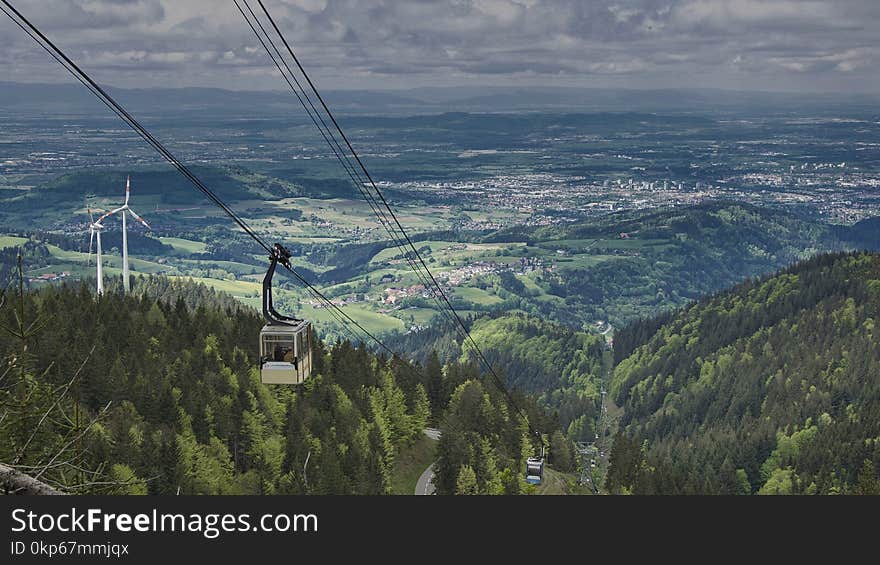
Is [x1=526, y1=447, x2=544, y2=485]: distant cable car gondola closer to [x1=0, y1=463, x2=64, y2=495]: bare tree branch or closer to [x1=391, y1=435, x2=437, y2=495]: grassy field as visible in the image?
[x1=391, y1=435, x2=437, y2=495]: grassy field

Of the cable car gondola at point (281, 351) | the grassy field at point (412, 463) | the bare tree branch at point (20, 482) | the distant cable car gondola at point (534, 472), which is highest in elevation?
the bare tree branch at point (20, 482)

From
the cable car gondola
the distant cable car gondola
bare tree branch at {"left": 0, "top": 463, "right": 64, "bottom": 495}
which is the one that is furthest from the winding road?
bare tree branch at {"left": 0, "top": 463, "right": 64, "bottom": 495}

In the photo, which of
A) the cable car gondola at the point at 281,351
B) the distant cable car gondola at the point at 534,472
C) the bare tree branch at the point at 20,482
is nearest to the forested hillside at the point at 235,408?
the distant cable car gondola at the point at 534,472

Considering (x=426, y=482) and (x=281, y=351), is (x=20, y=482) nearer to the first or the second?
(x=281, y=351)

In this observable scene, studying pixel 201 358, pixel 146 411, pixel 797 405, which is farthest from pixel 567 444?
pixel 797 405

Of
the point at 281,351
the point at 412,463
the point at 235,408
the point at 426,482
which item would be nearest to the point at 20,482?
the point at 281,351

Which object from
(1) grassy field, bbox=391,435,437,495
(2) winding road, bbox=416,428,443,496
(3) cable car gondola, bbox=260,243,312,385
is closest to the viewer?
(3) cable car gondola, bbox=260,243,312,385

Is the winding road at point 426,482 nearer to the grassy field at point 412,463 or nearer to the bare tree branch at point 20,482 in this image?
the grassy field at point 412,463

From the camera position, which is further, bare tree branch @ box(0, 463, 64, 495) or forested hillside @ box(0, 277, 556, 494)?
forested hillside @ box(0, 277, 556, 494)

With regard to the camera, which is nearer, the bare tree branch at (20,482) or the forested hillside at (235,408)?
the bare tree branch at (20,482)
